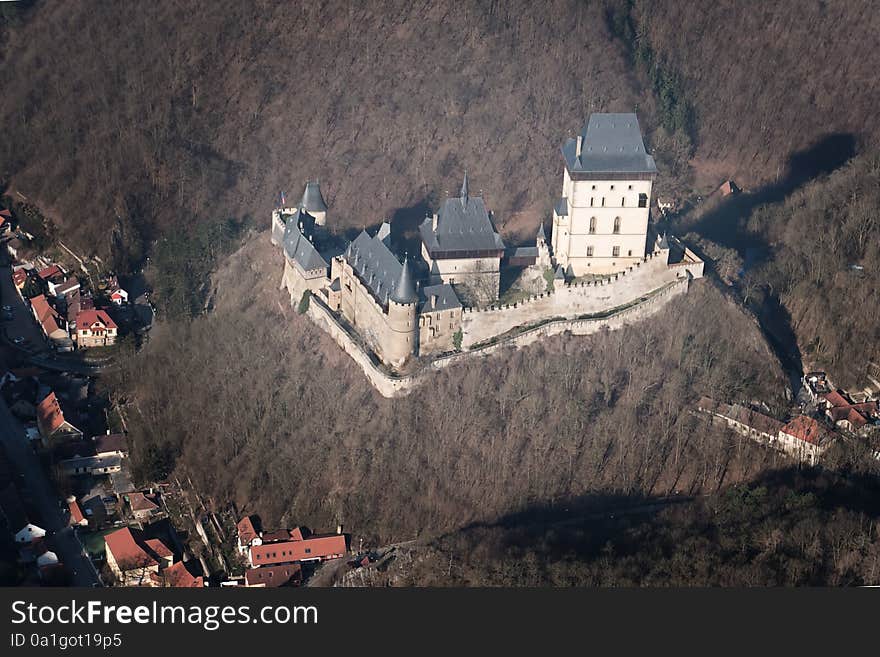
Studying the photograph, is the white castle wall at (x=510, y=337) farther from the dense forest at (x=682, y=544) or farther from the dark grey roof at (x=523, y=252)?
the dense forest at (x=682, y=544)

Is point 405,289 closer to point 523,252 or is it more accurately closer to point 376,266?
point 376,266

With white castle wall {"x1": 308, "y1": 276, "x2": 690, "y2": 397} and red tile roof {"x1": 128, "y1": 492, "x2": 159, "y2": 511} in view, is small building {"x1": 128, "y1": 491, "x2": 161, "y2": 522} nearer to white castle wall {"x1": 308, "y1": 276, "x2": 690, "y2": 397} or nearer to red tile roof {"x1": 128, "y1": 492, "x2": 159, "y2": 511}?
red tile roof {"x1": 128, "y1": 492, "x2": 159, "y2": 511}

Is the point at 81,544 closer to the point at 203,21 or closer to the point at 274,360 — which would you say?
the point at 274,360

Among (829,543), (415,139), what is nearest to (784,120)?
(415,139)

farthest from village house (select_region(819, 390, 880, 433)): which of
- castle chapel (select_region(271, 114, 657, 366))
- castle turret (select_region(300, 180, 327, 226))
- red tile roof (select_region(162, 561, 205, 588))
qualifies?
red tile roof (select_region(162, 561, 205, 588))

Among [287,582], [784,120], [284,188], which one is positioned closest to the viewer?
[287,582]

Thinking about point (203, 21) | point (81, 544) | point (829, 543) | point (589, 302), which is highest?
point (203, 21)
